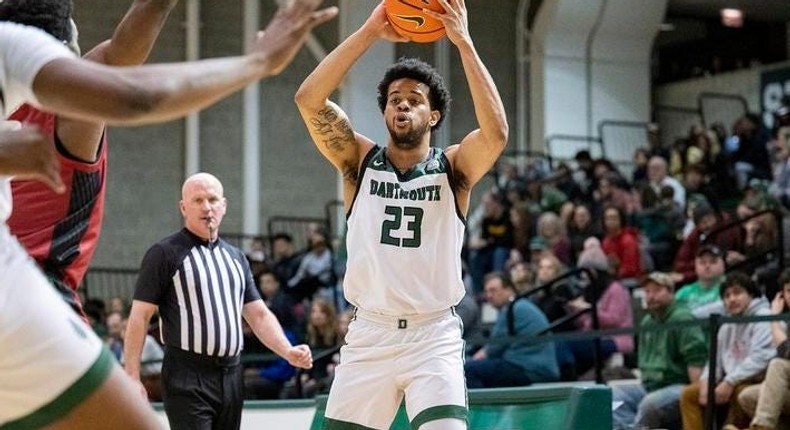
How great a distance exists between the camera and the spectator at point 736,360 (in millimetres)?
9195

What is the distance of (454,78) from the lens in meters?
21.8

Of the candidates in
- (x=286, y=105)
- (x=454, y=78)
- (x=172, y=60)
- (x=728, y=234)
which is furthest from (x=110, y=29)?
(x=728, y=234)

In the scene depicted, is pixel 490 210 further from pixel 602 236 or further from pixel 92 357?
pixel 92 357

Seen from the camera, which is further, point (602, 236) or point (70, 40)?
point (602, 236)

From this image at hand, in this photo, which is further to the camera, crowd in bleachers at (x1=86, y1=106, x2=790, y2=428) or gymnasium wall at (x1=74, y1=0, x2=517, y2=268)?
gymnasium wall at (x1=74, y1=0, x2=517, y2=268)

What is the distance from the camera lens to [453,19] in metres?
6.20

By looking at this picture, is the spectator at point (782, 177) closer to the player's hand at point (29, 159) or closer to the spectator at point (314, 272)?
the spectator at point (314, 272)

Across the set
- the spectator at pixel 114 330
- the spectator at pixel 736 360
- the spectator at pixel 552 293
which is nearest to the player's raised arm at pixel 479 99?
the spectator at pixel 736 360

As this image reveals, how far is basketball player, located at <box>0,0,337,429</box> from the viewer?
336 centimetres

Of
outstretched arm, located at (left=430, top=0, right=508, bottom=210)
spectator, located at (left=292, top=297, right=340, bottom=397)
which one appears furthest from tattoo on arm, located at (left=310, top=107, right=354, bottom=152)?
spectator, located at (left=292, top=297, right=340, bottom=397)

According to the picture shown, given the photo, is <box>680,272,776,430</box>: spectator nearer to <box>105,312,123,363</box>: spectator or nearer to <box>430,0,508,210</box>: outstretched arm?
<box>430,0,508,210</box>: outstretched arm

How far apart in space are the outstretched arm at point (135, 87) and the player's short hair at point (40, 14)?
596 mm

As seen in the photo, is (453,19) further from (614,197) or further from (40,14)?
(614,197)

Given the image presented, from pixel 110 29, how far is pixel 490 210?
256 inches
